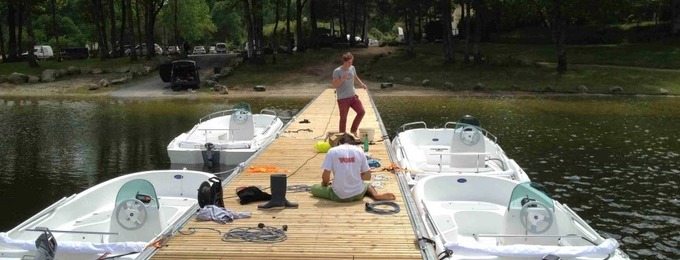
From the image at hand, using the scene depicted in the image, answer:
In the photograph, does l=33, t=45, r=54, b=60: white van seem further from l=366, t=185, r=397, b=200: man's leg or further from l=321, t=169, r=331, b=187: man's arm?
l=366, t=185, r=397, b=200: man's leg

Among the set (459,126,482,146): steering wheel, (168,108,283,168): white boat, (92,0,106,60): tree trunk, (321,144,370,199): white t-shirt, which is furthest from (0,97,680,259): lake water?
(92,0,106,60): tree trunk

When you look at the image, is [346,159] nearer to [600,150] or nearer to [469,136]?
[469,136]

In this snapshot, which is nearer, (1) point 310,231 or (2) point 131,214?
(1) point 310,231

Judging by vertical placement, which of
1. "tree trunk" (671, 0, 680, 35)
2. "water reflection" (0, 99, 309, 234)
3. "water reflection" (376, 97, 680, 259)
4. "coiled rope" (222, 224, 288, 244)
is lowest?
"water reflection" (376, 97, 680, 259)

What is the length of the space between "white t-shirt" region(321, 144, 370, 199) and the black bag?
4.03 ft

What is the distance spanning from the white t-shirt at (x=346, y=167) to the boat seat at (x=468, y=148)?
18.6 ft

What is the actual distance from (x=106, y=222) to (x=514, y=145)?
15.8 metres

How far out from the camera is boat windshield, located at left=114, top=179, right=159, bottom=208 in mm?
10102

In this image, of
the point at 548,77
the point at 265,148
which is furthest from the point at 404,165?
the point at 548,77

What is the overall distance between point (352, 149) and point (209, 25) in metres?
89.7

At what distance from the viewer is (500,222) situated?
12.4 metres

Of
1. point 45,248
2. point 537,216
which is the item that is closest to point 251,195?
point 45,248

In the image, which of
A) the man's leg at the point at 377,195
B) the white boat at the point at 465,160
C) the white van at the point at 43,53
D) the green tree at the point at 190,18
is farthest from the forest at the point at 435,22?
the man's leg at the point at 377,195

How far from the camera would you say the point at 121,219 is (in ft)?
33.4
